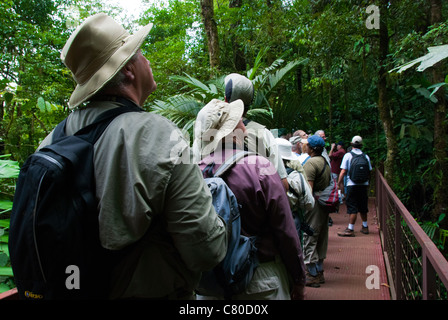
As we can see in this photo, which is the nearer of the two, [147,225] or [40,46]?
[147,225]

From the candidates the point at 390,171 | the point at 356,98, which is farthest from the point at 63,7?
the point at 390,171

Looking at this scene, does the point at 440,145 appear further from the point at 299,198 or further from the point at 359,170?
the point at 299,198

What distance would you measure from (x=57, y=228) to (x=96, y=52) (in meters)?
0.73

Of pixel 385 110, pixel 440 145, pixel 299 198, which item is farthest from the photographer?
pixel 385 110

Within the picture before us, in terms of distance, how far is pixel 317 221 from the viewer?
16.4 feet

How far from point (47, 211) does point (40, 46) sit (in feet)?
42.5

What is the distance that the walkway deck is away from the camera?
4453 millimetres

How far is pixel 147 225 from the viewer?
133 cm

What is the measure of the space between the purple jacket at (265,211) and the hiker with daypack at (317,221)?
275cm

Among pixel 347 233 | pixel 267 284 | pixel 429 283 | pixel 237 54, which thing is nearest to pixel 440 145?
pixel 347 233

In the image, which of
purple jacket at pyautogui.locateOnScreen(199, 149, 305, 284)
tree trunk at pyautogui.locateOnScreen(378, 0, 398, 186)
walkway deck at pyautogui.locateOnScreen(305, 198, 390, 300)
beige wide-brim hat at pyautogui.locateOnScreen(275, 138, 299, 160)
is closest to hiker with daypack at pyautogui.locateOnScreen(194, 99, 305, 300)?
purple jacket at pyautogui.locateOnScreen(199, 149, 305, 284)

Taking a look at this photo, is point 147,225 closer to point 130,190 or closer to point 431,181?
point 130,190
